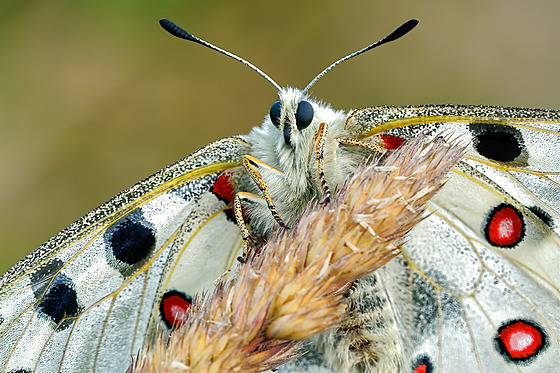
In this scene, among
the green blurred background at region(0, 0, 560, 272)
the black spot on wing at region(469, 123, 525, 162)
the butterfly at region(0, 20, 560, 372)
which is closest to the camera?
the butterfly at region(0, 20, 560, 372)

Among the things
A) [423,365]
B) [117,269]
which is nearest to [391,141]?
[423,365]

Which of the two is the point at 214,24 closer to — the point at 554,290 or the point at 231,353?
the point at 554,290

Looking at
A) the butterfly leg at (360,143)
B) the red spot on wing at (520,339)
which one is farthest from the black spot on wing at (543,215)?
the butterfly leg at (360,143)

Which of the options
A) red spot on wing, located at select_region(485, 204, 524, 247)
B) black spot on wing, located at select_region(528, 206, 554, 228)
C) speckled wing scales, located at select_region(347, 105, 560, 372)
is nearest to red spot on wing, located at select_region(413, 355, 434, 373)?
speckled wing scales, located at select_region(347, 105, 560, 372)

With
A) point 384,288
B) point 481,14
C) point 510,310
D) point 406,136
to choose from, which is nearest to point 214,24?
point 481,14

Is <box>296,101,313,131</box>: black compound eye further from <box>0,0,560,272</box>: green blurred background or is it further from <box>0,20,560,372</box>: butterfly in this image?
<box>0,0,560,272</box>: green blurred background

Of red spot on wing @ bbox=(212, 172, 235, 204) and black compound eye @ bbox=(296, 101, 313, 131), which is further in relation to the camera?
red spot on wing @ bbox=(212, 172, 235, 204)

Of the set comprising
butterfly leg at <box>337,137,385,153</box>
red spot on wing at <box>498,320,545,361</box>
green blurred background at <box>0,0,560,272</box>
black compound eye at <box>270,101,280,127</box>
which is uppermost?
green blurred background at <box>0,0,560,272</box>
